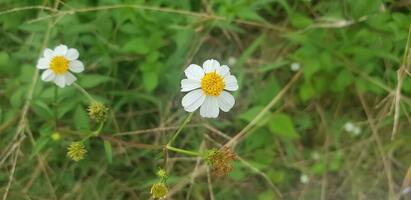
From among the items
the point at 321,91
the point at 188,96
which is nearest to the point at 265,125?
the point at 321,91

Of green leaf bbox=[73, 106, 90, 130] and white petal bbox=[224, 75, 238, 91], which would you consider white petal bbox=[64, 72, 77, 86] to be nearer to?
green leaf bbox=[73, 106, 90, 130]

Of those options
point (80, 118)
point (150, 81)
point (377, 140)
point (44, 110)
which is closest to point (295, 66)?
point (377, 140)

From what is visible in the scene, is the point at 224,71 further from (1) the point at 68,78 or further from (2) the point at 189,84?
(1) the point at 68,78

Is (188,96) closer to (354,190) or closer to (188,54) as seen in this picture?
(188,54)

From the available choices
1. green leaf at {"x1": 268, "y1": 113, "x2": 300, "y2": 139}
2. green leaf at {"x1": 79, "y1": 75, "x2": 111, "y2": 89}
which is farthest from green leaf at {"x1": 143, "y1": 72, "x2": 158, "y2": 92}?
green leaf at {"x1": 268, "y1": 113, "x2": 300, "y2": 139}

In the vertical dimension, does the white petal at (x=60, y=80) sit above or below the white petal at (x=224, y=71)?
above

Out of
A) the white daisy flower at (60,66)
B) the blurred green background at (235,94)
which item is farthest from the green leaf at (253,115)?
the white daisy flower at (60,66)

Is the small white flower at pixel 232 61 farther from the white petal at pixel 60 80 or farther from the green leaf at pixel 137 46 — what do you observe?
the white petal at pixel 60 80

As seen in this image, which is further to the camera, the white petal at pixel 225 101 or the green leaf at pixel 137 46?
the green leaf at pixel 137 46
